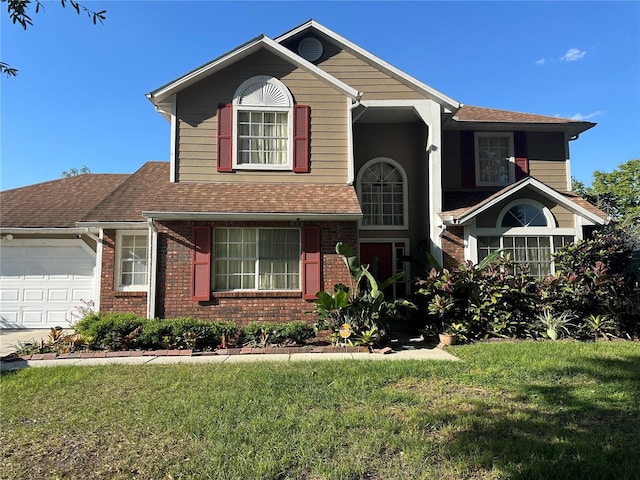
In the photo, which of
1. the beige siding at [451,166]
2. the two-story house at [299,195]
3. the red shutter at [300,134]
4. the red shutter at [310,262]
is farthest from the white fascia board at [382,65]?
the red shutter at [310,262]

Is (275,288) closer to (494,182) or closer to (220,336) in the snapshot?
(220,336)

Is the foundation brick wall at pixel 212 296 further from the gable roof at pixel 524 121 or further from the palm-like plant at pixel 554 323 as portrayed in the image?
the gable roof at pixel 524 121

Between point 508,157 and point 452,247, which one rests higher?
point 508,157

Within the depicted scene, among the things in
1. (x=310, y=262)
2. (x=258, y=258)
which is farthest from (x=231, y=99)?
(x=310, y=262)

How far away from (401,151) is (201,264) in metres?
7.16

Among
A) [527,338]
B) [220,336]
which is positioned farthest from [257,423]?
[527,338]

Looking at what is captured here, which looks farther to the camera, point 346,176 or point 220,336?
point 346,176

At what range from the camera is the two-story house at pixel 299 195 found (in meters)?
9.28

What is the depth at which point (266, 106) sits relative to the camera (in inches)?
400

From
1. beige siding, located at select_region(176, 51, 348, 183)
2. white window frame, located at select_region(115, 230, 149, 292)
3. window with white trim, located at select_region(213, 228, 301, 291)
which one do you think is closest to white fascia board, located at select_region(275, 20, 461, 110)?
beige siding, located at select_region(176, 51, 348, 183)

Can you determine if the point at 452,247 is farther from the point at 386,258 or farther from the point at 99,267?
the point at 99,267

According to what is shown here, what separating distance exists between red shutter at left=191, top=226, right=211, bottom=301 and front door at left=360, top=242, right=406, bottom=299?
16.1 ft

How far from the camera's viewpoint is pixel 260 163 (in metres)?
10.3

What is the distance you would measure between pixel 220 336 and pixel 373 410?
472 centimetres
